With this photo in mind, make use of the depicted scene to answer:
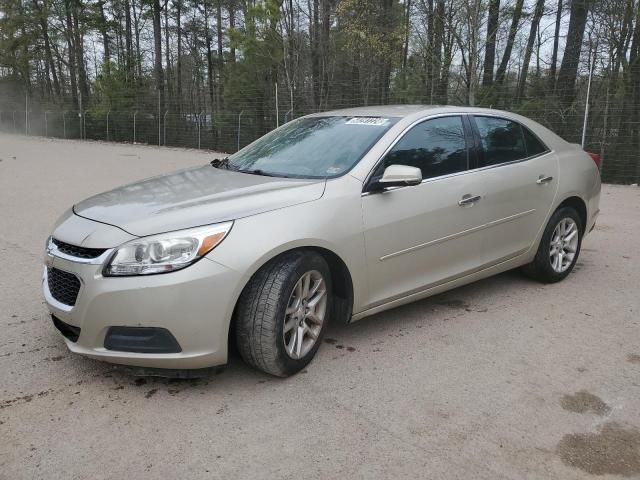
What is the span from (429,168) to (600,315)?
1755mm

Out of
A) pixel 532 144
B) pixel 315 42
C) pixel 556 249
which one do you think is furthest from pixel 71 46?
pixel 556 249

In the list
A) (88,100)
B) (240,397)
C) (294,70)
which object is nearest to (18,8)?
(88,100)

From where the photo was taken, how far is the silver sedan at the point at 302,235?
285 centimetres

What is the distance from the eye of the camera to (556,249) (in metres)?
4.96

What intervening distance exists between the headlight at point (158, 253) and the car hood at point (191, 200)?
0.06 metres

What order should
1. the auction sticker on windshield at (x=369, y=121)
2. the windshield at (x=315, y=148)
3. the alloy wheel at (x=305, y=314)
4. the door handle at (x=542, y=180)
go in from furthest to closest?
the door handle at (x=542, y=180) → the auction sticker on windshield at (x=369, y=121) → the windshield at (x=315, y=148) → the alloy wheel at (x=305, y=314)

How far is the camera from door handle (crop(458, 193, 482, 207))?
399 cm

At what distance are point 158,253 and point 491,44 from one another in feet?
58.7

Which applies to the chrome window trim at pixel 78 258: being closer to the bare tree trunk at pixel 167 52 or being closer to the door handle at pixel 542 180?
the door handle at pixel 542 180

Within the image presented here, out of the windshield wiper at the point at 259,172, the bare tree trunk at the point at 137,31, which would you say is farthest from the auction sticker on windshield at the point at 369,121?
the bare tree trunk at the point at 137,31

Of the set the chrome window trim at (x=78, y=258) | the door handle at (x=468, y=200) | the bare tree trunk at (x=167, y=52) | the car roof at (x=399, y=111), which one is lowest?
the chrome window trim at (x=78, y=258)

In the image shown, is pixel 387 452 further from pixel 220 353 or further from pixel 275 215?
pixel 275 215

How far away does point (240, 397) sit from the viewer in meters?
3.04

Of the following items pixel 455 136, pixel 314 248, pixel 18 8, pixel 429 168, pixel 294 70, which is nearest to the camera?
pixel 314 248
